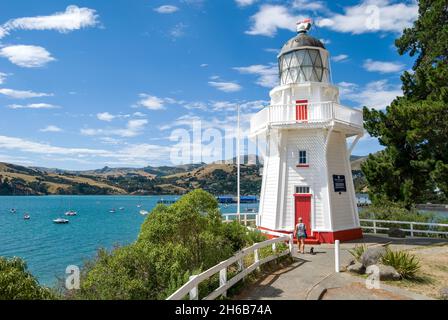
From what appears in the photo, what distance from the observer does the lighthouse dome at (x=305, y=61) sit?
21.0 metres

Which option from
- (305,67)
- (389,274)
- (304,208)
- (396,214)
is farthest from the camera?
(396,214)

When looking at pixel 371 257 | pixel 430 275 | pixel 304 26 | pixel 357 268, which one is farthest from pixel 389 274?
pixel 304 26

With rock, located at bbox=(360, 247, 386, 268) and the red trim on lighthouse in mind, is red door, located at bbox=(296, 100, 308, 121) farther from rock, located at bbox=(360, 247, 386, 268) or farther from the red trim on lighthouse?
rock, located at bbox=(360, 247, 386, 268)

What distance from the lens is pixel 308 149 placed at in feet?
65.8

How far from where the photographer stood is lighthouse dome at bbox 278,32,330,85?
2097 cm

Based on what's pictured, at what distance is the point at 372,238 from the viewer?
21.4m

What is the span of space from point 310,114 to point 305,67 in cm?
326

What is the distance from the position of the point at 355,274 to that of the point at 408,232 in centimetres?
1406

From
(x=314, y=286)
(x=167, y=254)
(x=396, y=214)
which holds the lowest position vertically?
(x=314, y=286)

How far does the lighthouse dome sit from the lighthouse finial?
2.78ft

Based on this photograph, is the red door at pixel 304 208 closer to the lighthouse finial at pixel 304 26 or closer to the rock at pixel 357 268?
the rock at pixel 357 268

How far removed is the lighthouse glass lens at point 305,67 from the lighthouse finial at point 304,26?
2.08m

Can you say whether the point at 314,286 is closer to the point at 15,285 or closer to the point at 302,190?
the point at 15,285
